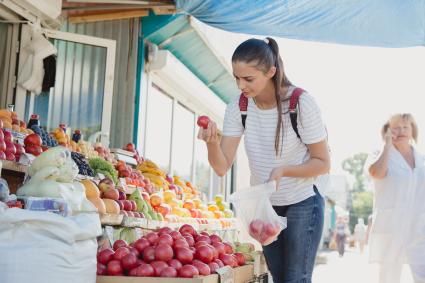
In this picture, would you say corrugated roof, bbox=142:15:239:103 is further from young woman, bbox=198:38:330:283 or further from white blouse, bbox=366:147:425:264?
young woman, bbox=198:38:330:283

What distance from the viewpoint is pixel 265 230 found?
291 centimetres

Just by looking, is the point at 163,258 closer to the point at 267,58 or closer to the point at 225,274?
the point at 225,274

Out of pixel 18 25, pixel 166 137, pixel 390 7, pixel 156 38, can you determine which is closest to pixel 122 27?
pixel 156 38

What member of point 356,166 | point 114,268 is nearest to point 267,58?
point 114,268

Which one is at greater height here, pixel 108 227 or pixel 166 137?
pixel 166 137

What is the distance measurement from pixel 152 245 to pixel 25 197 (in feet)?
2.97

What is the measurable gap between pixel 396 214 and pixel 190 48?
20.1 feet

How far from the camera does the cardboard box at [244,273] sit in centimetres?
370

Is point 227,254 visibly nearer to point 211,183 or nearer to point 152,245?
point 152,245

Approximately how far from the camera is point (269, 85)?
314 cm

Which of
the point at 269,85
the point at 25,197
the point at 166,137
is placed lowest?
the point at 25,197

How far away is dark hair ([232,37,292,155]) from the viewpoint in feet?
9.90

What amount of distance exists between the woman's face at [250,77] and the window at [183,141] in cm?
792

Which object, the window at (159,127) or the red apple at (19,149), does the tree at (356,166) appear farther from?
the red apple at (19,149)
